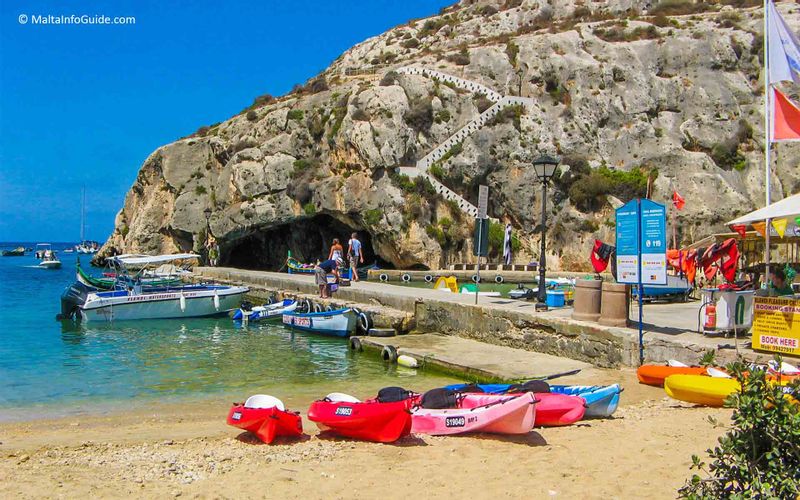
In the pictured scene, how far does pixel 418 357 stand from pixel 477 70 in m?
38.2

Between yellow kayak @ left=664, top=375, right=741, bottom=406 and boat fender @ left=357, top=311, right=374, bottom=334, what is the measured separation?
35.5 ft

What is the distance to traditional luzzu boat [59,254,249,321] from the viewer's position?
73.1 feet

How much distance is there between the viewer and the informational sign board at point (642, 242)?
423 inches

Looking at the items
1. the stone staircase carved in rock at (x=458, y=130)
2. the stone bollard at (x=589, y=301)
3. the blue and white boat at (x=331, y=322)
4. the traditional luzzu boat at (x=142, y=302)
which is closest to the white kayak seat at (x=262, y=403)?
the stone bollard at (x=589, y=301)

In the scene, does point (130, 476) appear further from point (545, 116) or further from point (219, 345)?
point (545, 116)

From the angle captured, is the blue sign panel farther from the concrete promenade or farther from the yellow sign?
the yellow sign

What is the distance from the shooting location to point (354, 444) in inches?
292

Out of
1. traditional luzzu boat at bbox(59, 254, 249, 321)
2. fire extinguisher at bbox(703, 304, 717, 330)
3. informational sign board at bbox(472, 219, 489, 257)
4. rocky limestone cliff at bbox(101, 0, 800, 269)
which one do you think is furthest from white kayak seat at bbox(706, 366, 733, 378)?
rocky limestone cliff at bbox(101, 0, 800, 269)

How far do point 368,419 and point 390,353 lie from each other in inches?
260

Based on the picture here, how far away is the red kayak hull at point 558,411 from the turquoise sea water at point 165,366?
382cm

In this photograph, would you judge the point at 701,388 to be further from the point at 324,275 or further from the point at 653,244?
the point at 324,275

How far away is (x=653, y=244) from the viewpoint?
35.9 feet

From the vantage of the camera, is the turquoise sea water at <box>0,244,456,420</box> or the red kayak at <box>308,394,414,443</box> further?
Answer: the turquoise sea water at <box>0,244,456,420</box>

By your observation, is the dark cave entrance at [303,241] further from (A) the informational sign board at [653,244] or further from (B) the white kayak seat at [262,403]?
(B) the white kayak seat at [262,403]
